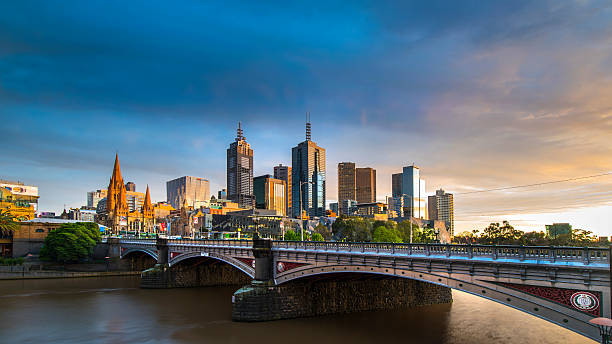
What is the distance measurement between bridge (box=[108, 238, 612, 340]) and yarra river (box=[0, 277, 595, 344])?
2.21m

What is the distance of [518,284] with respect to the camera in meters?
25.9

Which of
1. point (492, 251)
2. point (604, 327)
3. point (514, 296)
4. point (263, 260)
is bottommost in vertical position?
point (263, 260)

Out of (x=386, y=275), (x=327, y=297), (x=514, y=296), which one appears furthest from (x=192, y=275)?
(x=514, y=296)

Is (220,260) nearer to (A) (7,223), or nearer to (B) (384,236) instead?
(B) (384,236)

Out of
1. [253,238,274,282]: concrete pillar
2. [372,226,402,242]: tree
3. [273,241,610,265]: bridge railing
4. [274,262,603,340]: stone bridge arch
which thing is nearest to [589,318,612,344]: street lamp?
[274,262,603,340]: stone bridge arch

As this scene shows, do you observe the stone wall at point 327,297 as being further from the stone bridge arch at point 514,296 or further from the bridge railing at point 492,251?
the stone bridge arch at point 514,296

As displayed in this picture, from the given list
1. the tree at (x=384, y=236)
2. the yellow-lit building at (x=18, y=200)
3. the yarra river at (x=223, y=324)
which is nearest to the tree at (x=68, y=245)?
the yellow-lit building at (x=18, y=200)

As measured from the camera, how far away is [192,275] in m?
75.2

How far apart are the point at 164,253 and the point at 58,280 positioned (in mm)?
25118

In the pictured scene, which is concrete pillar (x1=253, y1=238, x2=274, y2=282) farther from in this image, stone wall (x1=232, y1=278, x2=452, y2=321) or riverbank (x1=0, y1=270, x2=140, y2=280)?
riverbank (x1=0, y1=270, x2=140, y2=280)

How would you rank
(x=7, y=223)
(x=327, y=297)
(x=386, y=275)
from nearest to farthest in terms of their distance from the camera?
(x=386, y=275), (x=327, y=297), (x=7, y=223)

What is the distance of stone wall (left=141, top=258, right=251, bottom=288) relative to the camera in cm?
7275

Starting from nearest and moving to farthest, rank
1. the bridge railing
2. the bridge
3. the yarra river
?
the bridge < the bridge railing < the yarra river

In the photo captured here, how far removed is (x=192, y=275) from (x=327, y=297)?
35.0m
